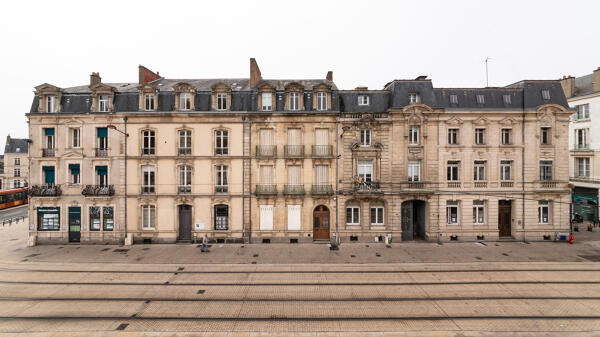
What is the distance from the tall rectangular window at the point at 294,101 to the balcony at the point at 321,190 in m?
7.54

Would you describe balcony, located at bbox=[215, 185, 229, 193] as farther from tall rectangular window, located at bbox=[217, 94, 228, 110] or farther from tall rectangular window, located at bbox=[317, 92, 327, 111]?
tall rectangular window, located at bbox=[317, 92, 327, 111]

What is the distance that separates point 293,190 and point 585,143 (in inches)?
1402

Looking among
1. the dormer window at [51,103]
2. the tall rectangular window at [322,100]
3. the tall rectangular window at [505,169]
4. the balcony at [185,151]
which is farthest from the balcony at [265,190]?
the tall rectangular window at [505,169]

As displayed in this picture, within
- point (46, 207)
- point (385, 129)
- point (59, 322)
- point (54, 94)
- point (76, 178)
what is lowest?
point (59, 322)

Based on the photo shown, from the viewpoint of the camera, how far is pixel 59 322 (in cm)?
1261

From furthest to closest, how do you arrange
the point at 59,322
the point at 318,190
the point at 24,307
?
the point at 318,190
the point at 24,307
the point at 59,322

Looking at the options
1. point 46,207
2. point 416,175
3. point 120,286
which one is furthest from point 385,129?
point 46,207

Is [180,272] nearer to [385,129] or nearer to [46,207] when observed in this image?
[46,207]

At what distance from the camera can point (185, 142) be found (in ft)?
83.5

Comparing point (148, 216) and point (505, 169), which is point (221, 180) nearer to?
point (148, 216)

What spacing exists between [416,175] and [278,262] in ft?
49.7

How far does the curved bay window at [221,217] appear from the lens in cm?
2577

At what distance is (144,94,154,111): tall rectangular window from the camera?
25547 mm

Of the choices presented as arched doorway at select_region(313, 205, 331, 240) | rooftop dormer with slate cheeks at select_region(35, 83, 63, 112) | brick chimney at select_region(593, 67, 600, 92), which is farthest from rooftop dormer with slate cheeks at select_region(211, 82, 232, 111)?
brick chimney at select_region(593, 67, 600, 92)
